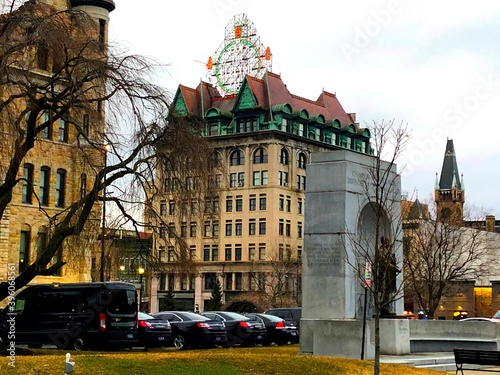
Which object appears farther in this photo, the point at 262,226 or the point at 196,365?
the point at 262,226

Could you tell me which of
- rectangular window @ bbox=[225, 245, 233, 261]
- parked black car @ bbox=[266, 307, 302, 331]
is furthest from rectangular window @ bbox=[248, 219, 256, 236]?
parked black car @ bbox=[266, 307, 302, 331]

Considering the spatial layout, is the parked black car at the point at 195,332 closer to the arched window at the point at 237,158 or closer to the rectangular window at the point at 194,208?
the rectangular window at the point at 194,208

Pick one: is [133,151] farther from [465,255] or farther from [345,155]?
[465,255]

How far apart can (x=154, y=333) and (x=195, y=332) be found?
216cm

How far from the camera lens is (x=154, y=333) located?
3275 cm

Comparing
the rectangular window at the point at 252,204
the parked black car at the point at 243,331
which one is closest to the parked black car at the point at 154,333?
the parked black car at the point at 243,331

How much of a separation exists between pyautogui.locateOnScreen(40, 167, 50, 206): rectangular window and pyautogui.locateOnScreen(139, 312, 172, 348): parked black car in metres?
30.9

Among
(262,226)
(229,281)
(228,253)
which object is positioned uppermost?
(262,226)

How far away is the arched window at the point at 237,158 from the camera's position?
112688 mm

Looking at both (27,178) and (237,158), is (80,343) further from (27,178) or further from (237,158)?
(237,158)

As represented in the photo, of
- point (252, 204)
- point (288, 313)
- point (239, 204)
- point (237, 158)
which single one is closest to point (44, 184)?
point (288, 313)

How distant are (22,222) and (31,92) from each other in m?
39.6

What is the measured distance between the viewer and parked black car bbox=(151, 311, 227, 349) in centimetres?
3409

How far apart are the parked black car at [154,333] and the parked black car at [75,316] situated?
1.18 metres
